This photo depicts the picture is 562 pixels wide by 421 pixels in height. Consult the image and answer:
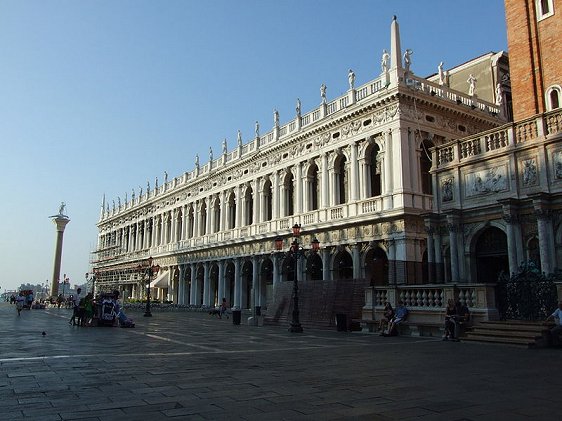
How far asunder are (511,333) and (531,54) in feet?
47.8

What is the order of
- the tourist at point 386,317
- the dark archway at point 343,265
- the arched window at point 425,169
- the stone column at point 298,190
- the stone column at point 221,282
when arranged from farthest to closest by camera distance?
1. the stone column at point 221,282
2. the stone column at point 298,190
3. the dark archway at point 343,265
4. the arched window at point 425,169
5. the tourist at point 386,317

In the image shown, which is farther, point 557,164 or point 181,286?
point 181,286

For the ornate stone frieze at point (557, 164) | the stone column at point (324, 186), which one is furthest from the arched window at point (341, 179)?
the ornate stone frieze at point (557, 164)

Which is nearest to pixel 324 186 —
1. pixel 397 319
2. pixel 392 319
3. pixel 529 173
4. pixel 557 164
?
pixel 392 319

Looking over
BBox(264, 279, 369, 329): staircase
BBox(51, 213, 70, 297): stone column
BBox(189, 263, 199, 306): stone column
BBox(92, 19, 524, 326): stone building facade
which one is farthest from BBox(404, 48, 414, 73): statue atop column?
BBox(51, 213, 70, 297): stone column

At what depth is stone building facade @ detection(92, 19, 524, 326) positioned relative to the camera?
18578 millimetres

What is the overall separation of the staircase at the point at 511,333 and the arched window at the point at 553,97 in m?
11.7

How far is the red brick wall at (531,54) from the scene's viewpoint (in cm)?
2177

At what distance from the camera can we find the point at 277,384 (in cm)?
748

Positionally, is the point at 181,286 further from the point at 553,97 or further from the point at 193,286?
the point at 553,97

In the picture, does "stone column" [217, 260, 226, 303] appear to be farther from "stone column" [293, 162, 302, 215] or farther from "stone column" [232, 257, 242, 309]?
"stone column" [293, 162, 302, 215]

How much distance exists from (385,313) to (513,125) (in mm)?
8068

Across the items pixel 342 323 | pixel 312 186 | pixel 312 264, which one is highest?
pixel 312 186

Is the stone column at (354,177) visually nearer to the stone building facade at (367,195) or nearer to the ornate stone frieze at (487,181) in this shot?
the stone building facade at (367,195)
